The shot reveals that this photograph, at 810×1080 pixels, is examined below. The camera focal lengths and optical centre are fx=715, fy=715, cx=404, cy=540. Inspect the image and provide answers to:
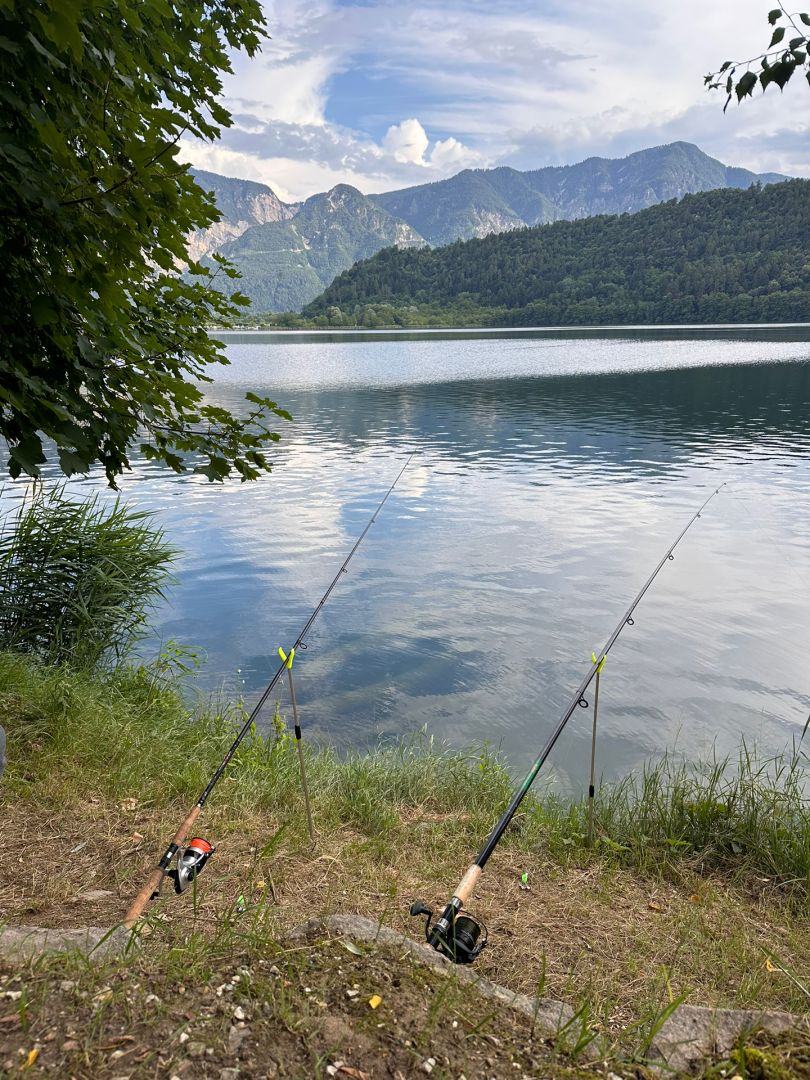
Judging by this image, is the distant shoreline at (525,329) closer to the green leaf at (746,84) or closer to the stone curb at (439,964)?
the green leaf at (746,84)

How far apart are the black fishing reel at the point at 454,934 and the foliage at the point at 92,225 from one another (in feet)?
9.24

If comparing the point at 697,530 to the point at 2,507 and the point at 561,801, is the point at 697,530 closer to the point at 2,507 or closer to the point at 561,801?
the point at 561,801

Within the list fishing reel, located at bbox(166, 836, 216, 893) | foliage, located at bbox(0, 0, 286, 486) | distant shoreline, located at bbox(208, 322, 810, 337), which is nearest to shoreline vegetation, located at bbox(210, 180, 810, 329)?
distant shoreline, located at bbox(208, 322, 810, 337)

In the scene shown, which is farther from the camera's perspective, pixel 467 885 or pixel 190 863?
pixel 190 863

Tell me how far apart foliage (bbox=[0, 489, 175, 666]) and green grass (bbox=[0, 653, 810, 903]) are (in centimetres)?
122

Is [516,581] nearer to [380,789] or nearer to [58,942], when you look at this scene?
[380,789]

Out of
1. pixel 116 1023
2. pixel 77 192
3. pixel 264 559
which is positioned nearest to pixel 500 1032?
pixel 116 1023

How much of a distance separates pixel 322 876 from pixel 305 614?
7379 millimetres

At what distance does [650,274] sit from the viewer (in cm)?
15612

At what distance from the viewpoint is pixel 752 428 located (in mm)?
30469

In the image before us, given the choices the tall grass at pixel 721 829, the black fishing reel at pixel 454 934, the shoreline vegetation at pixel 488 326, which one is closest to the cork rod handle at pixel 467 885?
the black fishing reel at pixel 454 934

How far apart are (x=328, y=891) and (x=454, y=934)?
159 cm

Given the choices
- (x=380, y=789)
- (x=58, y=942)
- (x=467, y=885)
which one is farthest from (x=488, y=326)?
(x=58, y=942)

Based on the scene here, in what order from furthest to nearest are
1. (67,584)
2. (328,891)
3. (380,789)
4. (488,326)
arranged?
(488,326)
(67,584)
(380,789)
(328,891)
